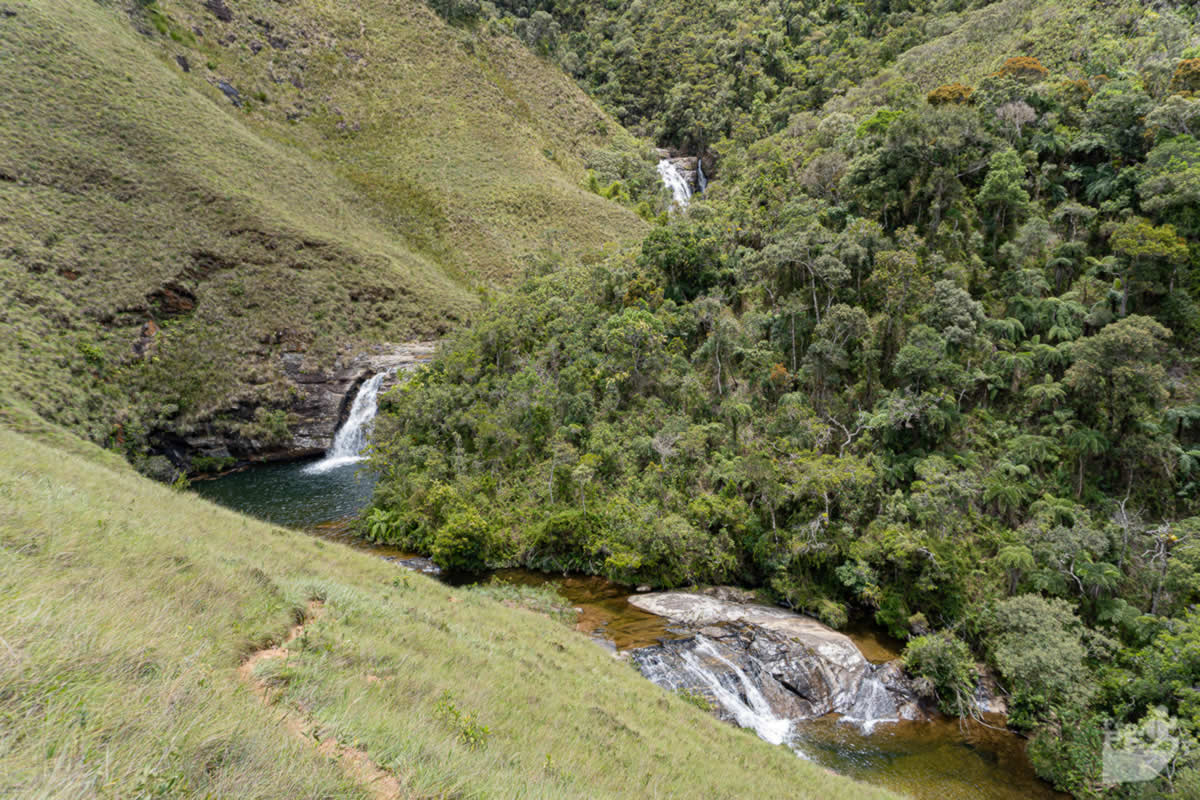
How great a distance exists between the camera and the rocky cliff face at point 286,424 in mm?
39812

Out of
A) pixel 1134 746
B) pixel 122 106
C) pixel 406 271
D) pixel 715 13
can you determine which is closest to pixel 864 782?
pixel 1134 746

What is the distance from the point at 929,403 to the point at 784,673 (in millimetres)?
12635

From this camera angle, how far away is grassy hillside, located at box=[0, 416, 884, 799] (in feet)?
9.87

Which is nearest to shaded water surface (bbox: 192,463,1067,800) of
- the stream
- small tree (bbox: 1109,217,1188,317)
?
the stream

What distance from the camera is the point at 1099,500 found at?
19.2 metres

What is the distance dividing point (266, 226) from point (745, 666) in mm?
56630

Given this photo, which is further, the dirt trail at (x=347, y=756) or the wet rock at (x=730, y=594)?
the wet rock at (x=730, y=594)

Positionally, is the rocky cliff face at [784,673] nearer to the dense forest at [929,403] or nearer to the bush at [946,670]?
the bush at [946,670]

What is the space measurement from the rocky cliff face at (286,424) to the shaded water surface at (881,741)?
50.7 ft

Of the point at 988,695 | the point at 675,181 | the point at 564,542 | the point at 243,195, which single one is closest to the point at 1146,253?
the point at 988,695

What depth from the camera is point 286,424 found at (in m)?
42.2

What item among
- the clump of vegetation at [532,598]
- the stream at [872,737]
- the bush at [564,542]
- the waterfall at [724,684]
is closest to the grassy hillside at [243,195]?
the stream at [872,737]

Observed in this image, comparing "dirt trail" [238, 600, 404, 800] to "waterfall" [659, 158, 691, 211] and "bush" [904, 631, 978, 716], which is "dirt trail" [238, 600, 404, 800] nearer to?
"bush" [904, 631, 978, 716]

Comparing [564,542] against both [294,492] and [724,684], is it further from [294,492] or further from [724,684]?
[294,492]
